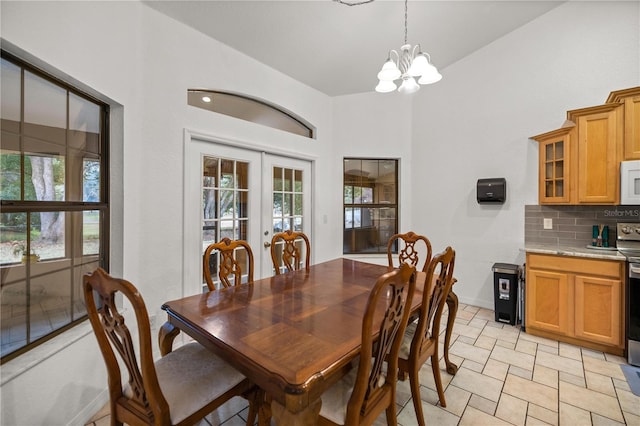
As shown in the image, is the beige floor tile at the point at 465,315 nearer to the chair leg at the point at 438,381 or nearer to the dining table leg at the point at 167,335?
the chair leg at the point at 438,381

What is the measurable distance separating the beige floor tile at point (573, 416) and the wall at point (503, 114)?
1850 mm

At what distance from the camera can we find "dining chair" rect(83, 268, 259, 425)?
40.0 inches

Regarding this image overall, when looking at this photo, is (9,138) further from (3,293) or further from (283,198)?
(283,198)

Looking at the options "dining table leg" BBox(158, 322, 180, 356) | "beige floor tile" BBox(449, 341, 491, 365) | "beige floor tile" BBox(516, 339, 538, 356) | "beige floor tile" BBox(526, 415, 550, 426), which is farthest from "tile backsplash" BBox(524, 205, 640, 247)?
"dining table leg" BBox(158, 322, 180, 356)

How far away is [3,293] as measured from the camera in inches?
53.7

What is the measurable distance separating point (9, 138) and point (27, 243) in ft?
1.81

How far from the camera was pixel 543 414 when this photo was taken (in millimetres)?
1781

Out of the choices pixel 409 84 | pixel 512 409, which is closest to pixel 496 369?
pixel 512 409

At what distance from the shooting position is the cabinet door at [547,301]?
105 inches

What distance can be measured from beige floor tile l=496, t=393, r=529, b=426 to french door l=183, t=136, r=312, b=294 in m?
2.48

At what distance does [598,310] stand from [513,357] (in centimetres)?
91

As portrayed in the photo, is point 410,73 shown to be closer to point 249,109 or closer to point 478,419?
point 249,109

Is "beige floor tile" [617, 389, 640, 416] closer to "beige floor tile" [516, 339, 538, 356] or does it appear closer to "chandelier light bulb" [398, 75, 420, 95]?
"beige floor tile" [516, 339, 538, 356]

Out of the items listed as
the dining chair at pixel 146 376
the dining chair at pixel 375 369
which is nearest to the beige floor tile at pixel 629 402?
the dining chair at pixel 375 369
